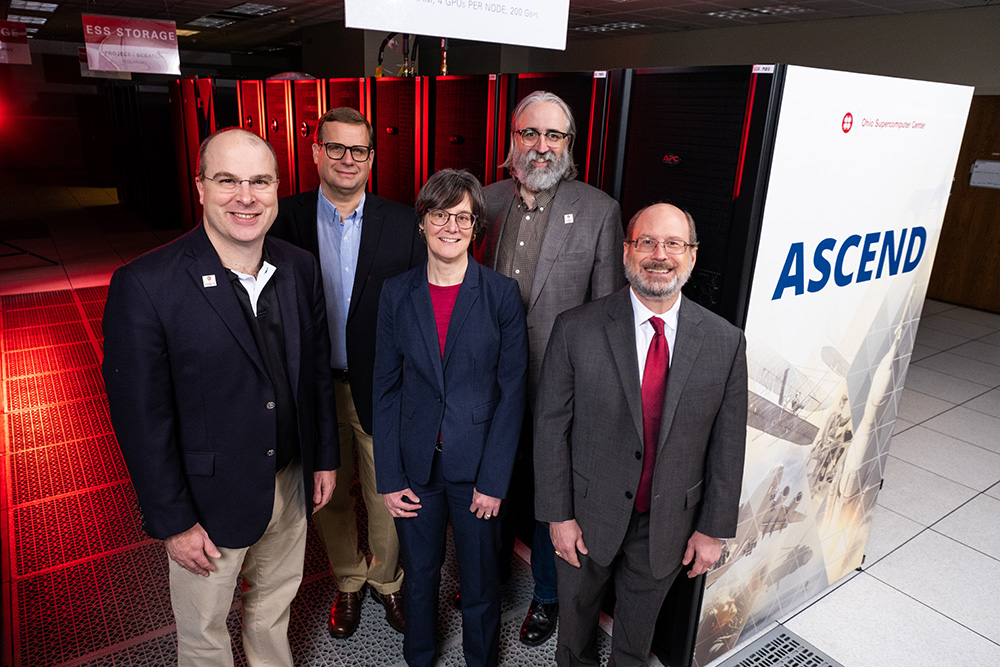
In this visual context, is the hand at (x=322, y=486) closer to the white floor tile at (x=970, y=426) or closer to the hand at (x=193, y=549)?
the hand at (x=193, y=549)

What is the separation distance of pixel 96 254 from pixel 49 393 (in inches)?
190

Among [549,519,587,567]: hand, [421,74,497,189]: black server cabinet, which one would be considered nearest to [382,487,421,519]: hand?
[549,519,587,567]: hand

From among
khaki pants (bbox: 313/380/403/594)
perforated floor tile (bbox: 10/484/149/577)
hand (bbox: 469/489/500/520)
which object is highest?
hand (bbox: 469/489/500/520)

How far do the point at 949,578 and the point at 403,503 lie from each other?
2.81m

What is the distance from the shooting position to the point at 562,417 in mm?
1938

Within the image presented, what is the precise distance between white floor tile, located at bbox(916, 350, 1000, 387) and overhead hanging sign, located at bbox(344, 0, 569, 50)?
5908 millimetres

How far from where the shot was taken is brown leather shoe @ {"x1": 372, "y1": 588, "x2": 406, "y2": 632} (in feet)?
8.32

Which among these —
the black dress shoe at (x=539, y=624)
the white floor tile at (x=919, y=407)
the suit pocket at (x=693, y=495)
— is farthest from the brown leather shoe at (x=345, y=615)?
the white floor tile at (x=919, y=407)

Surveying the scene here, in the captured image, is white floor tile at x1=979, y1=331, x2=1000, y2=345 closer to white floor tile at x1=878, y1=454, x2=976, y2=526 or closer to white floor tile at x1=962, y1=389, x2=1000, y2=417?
white floor tile at x1=962, y1=389, x2=1000, y2=417

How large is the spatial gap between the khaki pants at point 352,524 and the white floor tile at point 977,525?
9.96ft

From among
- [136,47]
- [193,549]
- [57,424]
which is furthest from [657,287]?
[136,47]

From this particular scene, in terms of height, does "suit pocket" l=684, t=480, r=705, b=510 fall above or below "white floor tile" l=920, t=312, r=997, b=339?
above

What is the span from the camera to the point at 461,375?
2.00 metres

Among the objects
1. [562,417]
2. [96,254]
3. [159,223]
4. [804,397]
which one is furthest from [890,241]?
[159,223]
